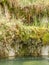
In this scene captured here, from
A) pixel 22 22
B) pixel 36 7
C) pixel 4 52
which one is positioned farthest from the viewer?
pixel 36 7

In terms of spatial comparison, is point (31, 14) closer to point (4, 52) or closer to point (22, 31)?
point (22, 31)

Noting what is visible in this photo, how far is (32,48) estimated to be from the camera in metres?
12.9

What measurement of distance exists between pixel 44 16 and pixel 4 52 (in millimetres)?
3117

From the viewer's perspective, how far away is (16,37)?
1259 cm

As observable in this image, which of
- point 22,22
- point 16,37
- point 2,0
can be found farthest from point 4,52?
point 2,0

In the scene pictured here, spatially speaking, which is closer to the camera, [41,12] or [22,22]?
[22,22]

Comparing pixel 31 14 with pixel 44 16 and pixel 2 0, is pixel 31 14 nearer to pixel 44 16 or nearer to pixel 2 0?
pixel 44 16

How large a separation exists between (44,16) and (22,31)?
2.12 m

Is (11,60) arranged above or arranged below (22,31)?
below

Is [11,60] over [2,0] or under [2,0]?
under

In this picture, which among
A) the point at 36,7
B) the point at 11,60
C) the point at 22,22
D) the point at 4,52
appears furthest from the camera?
the point at 36,7

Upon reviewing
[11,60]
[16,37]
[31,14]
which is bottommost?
[11,60]

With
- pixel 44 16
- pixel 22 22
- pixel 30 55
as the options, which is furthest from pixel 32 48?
pixel 44 16

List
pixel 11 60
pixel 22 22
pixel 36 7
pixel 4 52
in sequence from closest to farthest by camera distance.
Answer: pixel 11 60 → pixel 4 52 → pixel 22 22 → pixel 36 7
